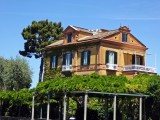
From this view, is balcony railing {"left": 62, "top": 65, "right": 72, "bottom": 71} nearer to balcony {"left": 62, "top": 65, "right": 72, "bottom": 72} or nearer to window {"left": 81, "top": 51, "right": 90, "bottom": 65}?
balcony {"left": 62, "top": 65, "right": 72, "bottom": 72}

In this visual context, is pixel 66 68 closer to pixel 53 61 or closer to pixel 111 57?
pixel 53 61

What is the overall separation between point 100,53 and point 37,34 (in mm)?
25791

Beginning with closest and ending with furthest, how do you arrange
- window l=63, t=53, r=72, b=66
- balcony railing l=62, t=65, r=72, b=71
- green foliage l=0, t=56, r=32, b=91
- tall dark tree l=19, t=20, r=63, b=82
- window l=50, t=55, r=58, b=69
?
balcony railing l=62, t=65, r=72, b=71 < window l=63, t=53, r=72, b=66 < window l=50, t=55, r=58, b=69 < green foliage l=0, t=56, r=32, b=91 < tall dark tree l=19, t=20, r=63, b=82

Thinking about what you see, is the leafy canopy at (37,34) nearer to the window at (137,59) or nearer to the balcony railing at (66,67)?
the balcony railing at (66,67)

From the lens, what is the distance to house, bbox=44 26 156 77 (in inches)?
1859

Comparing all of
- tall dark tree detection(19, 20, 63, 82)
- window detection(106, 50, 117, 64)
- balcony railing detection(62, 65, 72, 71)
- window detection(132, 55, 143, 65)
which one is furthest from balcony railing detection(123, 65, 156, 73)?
tall dark tree detection(19, 20, 63, 82)

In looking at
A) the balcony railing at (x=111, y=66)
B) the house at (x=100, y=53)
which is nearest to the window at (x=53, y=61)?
the house at (x=100, y=53)

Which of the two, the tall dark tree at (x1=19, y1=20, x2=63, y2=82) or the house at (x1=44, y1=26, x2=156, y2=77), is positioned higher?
the tall dark tree at (x1=19, y1=20, x2=63, y2=82)

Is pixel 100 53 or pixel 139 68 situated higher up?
pixel 100 53

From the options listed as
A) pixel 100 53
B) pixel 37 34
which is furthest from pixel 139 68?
pixel 37 34

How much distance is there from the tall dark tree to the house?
15253 mm

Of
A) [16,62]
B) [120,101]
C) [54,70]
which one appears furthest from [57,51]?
[120,101]

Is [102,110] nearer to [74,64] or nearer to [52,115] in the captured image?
[52,115]

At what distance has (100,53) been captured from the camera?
46969mm
